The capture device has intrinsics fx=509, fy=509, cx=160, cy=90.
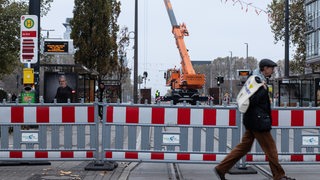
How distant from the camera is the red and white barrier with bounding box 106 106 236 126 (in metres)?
8.59

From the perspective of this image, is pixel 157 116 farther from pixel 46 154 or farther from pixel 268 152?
pixel 268 152

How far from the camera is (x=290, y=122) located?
864cm

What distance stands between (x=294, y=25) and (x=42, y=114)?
43729 mm

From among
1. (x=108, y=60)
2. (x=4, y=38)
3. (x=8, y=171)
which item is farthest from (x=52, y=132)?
(x=108, y=60)

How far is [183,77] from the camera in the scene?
120 feet

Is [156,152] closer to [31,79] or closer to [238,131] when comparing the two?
[238,131]

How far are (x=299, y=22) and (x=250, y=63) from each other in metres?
85.9

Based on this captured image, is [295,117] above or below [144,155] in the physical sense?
above

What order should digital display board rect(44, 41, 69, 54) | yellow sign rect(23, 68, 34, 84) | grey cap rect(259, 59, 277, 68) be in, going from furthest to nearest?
1. digital display board rect(44, 41, 69, 54)
2. yellow sign rect(23, 68, 34, 84)
3. grey cap rect(259, 59, 277, 68)

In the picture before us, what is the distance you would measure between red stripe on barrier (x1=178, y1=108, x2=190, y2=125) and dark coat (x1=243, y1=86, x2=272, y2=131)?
1.54 metres

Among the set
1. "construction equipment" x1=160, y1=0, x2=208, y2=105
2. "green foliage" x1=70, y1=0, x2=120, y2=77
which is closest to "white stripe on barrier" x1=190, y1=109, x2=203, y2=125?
"green foliage" x1=70, y1=0, x2=120, y2=77

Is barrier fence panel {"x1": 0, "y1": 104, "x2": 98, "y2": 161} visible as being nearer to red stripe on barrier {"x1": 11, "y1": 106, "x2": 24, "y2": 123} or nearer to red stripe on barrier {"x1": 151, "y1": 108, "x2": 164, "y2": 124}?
red stripe on barrier {"x1": 11, "y1": 106, "x2": 24, "y2": 123}

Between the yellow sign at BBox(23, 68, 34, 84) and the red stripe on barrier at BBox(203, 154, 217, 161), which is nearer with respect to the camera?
the red stripe on barrier at BBox(203, 154, 217, 161)

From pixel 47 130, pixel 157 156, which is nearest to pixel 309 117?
pixel 157 156
